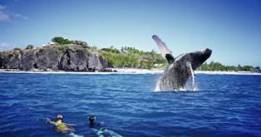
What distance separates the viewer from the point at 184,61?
2048 centimetres

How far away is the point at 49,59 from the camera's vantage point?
4956 inches

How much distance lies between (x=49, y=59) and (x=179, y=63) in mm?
110382

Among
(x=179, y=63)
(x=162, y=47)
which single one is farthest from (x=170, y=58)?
(x=162, y=47)

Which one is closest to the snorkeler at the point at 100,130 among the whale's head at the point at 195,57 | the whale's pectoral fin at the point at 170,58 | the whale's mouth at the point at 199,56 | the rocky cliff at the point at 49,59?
the whale's pectoral fin at the point at 170,58

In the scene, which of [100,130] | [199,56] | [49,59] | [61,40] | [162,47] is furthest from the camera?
[61,40]

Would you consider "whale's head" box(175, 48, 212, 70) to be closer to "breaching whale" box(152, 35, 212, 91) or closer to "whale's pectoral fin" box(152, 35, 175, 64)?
"breaching whale" box(152, 35, 212, 91)

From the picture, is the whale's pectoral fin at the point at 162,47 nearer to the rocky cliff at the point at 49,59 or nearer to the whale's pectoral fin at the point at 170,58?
the whale's pectoral fin at the point at 170,58

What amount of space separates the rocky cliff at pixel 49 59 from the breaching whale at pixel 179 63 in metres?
106

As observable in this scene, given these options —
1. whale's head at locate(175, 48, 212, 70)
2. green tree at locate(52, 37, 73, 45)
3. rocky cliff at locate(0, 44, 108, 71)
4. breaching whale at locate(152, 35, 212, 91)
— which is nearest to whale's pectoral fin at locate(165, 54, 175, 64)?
breaching whale at locate(152, 35, 212, 91)

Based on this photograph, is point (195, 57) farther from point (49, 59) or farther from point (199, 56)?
point (49, 59)

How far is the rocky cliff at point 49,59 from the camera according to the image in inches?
4909

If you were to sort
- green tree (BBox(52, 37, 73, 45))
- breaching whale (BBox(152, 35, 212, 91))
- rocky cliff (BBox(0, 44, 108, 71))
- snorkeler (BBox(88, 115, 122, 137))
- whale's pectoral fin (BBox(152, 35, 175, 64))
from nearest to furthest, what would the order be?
1. snorkeler (BBox(88, 115, 122, 137))
2. whale's pectoral fin (BBox(152, 35, 175, 64))
3. breaching whale (BBox(152, 35, 212, 91))
4. rocky cliff (BBox(0, 44, 108, 71))
5. green tree (BBox(52, 37, 73, 45))

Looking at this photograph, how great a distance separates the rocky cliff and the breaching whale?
4185 inches

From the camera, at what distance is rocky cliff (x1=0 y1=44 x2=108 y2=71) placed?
409 feet
